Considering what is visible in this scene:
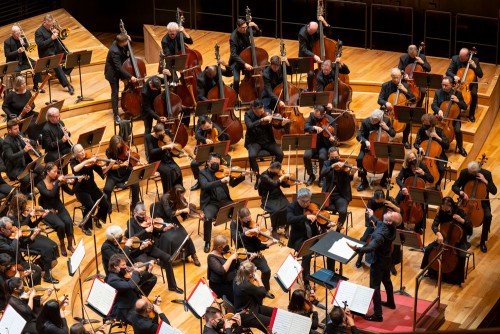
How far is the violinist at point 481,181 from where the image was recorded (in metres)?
10.3

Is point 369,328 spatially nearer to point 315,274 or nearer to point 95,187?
point 315,274

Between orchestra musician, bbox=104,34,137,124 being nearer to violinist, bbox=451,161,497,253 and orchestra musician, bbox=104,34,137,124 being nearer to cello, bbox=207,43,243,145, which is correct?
cello, bbox=207,43,243,145

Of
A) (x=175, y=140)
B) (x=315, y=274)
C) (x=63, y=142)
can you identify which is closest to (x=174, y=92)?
(x=175, y=140)

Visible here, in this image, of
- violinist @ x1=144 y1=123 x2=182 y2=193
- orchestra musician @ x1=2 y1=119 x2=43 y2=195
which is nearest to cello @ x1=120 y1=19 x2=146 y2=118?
violinist @ x1=144 y1=123 x2=182 y2=193

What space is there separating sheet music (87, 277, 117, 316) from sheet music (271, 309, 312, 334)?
1.33 metres

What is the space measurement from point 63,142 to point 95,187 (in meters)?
0.63

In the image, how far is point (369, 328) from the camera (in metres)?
9.39

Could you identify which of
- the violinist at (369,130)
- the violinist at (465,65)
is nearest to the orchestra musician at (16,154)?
the violinist at (369,130)

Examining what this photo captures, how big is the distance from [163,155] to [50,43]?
8.81ft

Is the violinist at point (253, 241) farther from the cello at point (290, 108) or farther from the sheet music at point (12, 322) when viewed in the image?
the sheet music at point (12, 322)

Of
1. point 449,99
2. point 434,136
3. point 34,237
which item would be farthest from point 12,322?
point 449,99

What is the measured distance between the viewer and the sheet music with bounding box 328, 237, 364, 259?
9141 millimetres

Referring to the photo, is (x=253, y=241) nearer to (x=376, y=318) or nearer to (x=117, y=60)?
(x=376, y=318)

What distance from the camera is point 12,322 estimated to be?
26.5 ft
